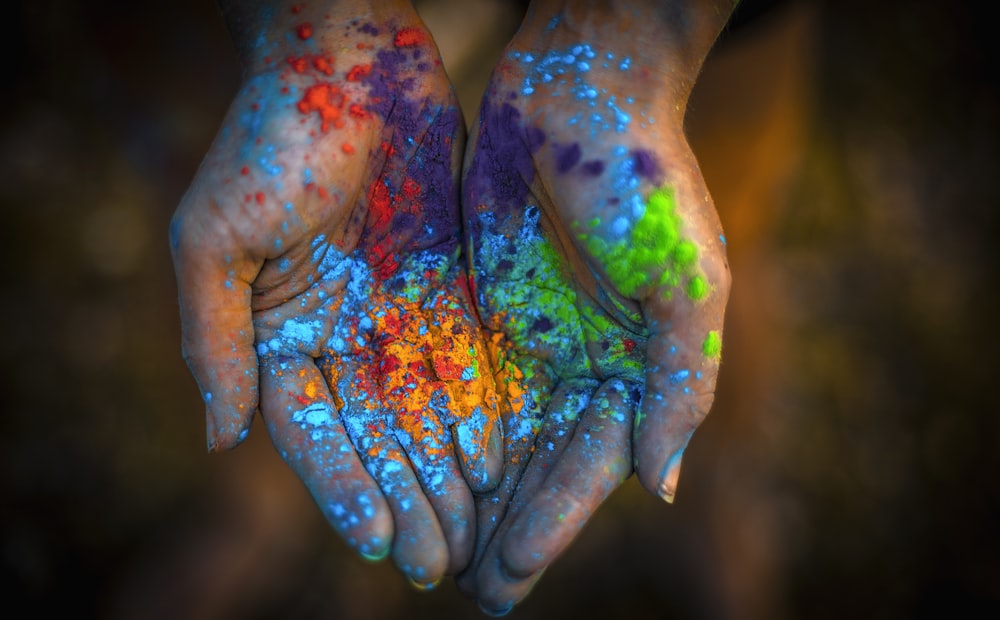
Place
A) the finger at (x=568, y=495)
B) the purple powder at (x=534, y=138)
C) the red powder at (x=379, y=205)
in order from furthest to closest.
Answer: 1. the red powder at (x=379, y=205)
2. the purple powder at (x=534, y=138)
3. the finger at (x=568, y=495)

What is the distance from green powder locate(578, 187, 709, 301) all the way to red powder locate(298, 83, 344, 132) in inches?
19.6

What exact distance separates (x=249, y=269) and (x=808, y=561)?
2020 mm

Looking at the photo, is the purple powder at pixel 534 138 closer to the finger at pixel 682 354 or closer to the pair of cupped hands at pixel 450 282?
the pair of cupped hands at pixel 450 282

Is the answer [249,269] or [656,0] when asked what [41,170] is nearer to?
[249,269]

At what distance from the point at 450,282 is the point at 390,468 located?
1.16 ft

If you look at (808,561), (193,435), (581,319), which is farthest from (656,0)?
(808,561)

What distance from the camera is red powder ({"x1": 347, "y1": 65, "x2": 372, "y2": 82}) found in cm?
107

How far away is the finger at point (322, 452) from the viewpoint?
888 mm

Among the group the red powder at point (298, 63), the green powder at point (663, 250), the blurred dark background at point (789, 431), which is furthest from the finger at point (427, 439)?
the blurred dark background at point (789, 431)

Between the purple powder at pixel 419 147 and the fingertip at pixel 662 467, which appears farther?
the purple powder at pixel 419 147

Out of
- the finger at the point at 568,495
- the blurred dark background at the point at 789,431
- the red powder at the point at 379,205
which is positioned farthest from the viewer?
the blurred dark background at the point at 789,431

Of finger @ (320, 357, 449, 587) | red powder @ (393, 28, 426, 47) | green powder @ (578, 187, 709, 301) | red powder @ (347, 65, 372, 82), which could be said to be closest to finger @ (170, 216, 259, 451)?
finger @ (320, 357, 449, 587)

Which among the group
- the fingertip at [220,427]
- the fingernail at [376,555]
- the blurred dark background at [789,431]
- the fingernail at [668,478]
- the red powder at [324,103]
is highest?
the red powder at [324,103]

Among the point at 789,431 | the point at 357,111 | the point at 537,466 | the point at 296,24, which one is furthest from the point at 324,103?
the point at 789,431
